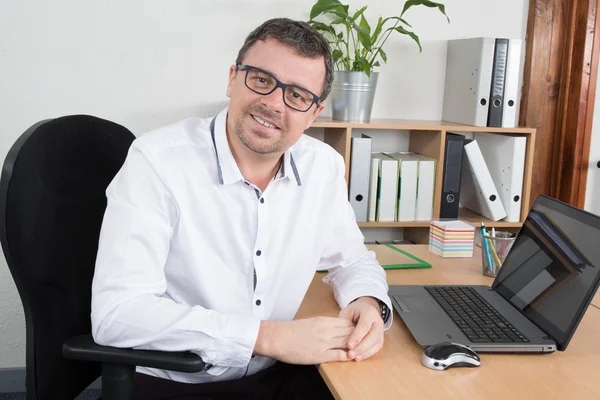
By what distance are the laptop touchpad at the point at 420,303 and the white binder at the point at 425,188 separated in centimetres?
109

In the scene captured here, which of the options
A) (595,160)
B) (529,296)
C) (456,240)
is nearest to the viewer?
(529,296)

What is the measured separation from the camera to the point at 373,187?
2.54 m

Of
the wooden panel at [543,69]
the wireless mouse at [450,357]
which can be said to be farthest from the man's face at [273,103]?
the wooden panel at [543,69]

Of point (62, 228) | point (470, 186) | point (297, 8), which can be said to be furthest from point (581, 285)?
point (297, 8)

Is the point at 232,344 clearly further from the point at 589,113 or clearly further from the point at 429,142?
the point at 589,113

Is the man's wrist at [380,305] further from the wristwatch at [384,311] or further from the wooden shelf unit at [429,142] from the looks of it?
the wooden shelf unit at [429,142]

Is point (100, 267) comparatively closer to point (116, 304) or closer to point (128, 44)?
point (116, 304)

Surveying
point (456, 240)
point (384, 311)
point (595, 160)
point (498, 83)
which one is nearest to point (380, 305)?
point (384, 311)

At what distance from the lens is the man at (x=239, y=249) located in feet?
4.01

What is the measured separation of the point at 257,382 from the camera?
1.47m

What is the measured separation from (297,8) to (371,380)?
1.86 metres

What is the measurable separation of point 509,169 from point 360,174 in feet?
2.05

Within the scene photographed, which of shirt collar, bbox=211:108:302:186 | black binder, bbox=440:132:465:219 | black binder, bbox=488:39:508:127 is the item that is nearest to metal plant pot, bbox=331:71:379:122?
black binder, bbox=440:132:465:219

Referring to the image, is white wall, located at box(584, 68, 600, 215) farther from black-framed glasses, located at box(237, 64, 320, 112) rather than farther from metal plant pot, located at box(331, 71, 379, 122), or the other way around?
black-framed glasses, located at box(237, 64, 320, 112)
